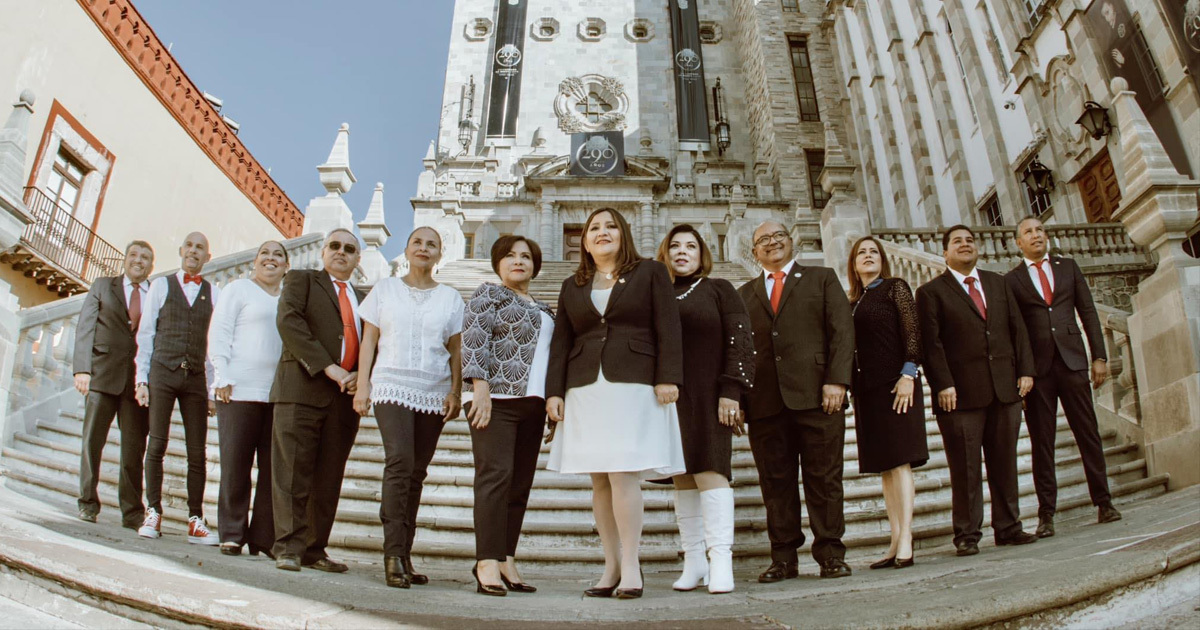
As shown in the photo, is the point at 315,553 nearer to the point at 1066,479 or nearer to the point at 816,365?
the point at 816,365

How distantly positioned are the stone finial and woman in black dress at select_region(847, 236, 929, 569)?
7.13m

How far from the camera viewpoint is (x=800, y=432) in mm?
3805

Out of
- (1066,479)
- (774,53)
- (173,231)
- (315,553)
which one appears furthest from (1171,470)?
(774,53)

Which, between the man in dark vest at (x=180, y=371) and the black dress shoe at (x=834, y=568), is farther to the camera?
the man in dark vest at (x=180, y=371)

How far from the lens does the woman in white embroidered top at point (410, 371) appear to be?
3.45m

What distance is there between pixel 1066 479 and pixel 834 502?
9.12 feet

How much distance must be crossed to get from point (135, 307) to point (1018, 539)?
18.4 feet

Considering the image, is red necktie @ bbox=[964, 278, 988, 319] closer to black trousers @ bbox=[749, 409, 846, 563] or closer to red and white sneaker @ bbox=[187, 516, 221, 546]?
black trousers @ bbox=[749, 409, 846, 563]

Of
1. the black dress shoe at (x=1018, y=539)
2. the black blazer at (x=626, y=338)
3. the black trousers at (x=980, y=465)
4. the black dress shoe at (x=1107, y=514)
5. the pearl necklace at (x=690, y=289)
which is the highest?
the pearl necklace at (x=690, y=289)

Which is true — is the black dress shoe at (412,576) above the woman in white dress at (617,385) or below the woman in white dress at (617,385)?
below

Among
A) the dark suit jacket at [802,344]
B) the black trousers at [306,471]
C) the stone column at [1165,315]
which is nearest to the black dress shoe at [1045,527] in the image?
the dark suit jacket at [802,344]

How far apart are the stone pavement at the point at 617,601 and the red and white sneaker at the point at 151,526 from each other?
74 cm

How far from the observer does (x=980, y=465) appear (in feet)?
13.4

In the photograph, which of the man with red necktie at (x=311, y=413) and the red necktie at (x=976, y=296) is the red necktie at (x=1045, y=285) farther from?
the man with red necktie at (x=311, y=413)
